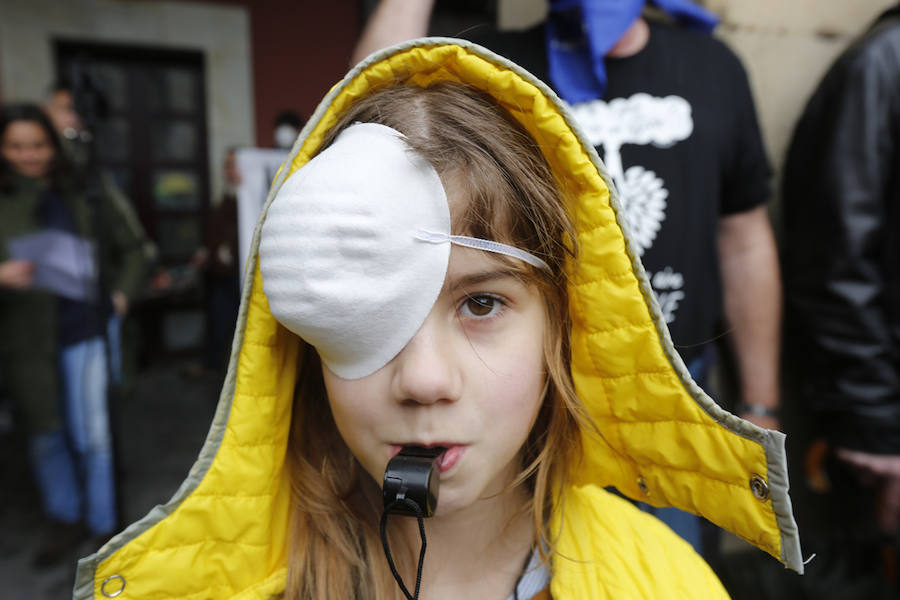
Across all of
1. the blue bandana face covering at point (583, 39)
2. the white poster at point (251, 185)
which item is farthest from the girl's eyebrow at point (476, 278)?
the white poster at point (251, 185)

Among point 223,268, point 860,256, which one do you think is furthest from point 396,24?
point 223,268

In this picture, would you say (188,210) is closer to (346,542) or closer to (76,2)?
(76,2)

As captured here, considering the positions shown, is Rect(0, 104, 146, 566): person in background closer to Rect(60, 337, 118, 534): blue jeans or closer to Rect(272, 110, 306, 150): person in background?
Rect(60, 337, 118, 534): blue jeans

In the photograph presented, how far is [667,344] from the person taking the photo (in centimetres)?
88

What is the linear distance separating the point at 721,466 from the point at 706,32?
1.30 meters

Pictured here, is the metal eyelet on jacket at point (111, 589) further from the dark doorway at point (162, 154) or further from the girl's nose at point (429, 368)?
the dark doorway at point (162, 154)

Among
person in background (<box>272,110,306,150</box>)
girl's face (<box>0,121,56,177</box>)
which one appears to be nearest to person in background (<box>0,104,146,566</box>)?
girl's face (<box>0,121,56,177</box>)

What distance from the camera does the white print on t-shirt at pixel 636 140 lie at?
4.54 ft

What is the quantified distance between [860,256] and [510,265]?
4.72 feet

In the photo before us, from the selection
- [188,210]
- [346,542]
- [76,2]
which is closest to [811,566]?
[346,542]

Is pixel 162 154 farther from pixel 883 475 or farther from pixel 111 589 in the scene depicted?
pixel 883 475

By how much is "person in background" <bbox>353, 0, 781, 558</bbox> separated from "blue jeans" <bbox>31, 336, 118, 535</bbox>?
2197mm

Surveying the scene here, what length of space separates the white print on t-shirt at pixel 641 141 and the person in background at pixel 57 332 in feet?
7.07

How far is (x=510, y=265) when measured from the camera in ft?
2.85
